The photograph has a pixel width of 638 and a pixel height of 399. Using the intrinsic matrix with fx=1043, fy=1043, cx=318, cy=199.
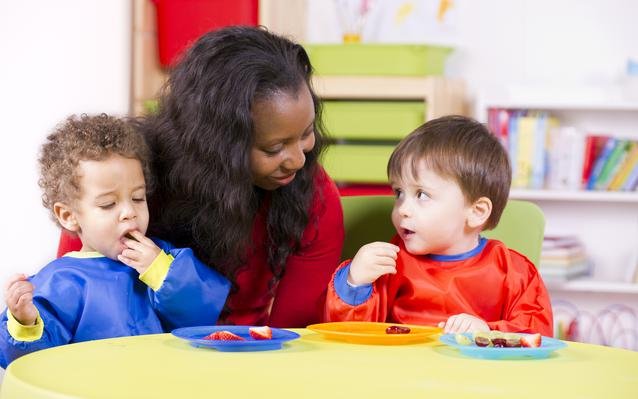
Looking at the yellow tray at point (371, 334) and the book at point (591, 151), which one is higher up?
the book at point (591, 151)

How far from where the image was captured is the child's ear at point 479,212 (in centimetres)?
174

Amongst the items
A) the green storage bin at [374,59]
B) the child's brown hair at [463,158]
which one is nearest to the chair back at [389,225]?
the child's brown hair at [463,158]

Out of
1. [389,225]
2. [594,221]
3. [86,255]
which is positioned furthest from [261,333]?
[594,221]

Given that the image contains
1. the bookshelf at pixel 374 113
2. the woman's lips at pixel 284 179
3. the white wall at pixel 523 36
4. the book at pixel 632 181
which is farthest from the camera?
the white wall at pixel 523 36

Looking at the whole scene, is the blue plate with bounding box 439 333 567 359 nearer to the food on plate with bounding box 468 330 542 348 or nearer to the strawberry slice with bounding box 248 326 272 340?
the food on plate with bounding box 468 330 542 348

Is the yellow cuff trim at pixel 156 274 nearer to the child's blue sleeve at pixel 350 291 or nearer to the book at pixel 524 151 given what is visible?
the child's blue sleeve at pixel 350 291

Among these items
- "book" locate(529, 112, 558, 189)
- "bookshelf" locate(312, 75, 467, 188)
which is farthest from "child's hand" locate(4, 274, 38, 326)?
"book" locate(529, 112, 558, 189)

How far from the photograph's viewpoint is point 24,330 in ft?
4.67

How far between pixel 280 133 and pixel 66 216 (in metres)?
0.36

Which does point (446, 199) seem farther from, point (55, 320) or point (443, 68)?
point (443, 68)

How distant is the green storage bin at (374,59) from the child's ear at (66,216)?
216cm

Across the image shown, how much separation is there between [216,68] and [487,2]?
8.38 ft

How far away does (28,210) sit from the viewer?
3.66 m

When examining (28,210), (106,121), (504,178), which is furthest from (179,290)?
(28,210)
